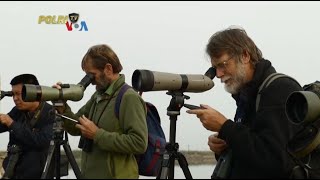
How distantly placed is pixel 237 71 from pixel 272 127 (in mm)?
523

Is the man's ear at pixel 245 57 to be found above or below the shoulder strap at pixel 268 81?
above

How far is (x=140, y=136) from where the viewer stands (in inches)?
126

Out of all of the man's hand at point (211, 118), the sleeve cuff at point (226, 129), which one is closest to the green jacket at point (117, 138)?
the man's hand at point (211, 118)

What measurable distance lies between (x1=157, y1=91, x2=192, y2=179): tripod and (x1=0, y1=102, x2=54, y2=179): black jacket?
1405mm

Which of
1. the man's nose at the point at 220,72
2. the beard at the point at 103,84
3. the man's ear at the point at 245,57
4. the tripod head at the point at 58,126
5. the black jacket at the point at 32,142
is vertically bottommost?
the black jacket at the point at 32,142

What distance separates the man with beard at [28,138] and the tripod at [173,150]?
1.32 meters

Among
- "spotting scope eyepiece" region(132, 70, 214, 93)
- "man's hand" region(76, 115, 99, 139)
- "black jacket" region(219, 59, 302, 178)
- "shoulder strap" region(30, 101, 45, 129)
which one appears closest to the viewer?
"black jacket" region(219, 59, 302, 178)

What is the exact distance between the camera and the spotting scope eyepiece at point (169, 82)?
2.97 metres

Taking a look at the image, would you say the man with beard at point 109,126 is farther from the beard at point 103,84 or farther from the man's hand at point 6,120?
the man's hand at point 6,120

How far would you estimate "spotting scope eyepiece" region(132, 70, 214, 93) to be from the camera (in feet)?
9.74

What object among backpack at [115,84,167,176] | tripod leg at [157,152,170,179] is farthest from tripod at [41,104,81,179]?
tripod leg at [157,152,170,179]

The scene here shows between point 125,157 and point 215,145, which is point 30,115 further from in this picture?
point 215,145

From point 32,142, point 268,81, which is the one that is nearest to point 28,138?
point 32,142

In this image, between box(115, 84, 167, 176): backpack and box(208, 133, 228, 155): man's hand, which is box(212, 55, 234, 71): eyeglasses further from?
box(115, 84, 167, 176): backpack
